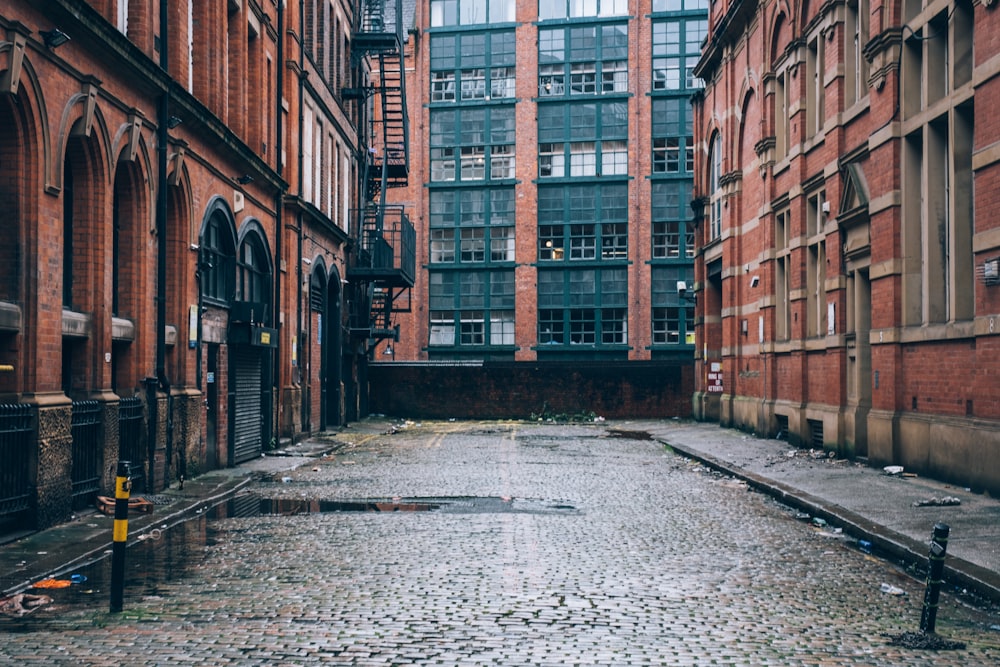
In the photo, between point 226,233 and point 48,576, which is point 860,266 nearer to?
point 226,233

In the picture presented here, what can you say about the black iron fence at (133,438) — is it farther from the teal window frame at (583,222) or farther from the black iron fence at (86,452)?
the teal window frame at (583,222)

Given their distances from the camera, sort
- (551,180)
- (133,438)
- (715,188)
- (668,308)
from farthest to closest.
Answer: (551,180) < (668,308) < (715,188) < (133,438)

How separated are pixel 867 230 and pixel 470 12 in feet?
126

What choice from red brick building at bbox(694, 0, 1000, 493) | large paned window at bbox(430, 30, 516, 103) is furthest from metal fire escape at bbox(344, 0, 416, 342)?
large paned window at bbox(430, 30, 516, 103)

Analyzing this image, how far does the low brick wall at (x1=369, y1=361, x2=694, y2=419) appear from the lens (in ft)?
132

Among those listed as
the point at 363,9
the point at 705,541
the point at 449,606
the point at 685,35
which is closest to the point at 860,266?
the point at 705,541

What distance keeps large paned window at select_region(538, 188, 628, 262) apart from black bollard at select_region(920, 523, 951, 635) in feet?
149

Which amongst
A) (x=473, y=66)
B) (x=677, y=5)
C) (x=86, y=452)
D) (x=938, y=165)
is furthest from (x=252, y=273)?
(x=677, y=5)

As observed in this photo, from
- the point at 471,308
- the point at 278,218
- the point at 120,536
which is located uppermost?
the point at 278,218

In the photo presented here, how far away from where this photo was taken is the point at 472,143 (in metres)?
Result: 53.6

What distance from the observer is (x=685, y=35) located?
5125cm

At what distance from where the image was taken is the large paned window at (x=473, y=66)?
53344 millimetres

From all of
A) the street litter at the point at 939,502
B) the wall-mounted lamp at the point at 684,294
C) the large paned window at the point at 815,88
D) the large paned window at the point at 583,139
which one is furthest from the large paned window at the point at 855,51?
the large paned window at the point at 583,139

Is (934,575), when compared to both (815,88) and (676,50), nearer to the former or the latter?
(815,88)
